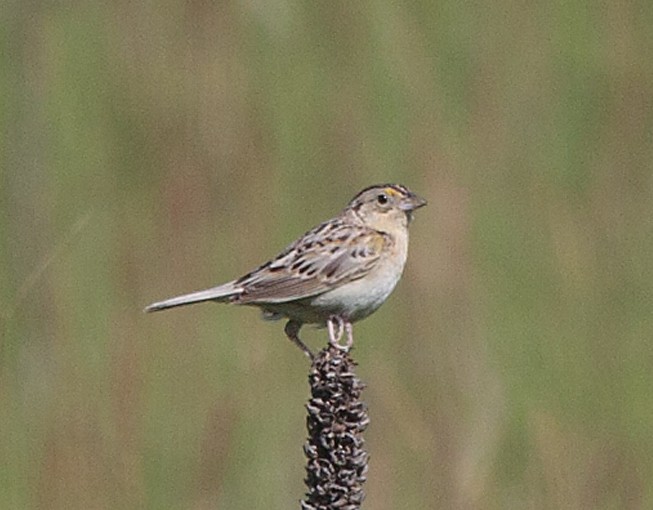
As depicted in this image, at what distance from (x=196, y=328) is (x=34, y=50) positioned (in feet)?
3.23

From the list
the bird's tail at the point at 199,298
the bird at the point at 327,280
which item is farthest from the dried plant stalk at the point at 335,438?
the bird's tail at the point at 199,298

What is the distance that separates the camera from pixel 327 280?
179 inches

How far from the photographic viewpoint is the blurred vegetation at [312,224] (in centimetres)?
452

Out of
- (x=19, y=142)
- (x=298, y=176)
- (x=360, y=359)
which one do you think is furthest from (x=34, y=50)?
(x=360, y=359)

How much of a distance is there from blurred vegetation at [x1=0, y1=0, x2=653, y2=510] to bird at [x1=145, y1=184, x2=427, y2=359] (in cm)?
31

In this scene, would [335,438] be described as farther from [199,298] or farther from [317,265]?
[317,265]

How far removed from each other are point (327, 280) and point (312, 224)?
1038mm

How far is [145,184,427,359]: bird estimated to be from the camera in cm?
445

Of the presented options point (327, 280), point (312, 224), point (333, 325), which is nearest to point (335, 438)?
Answer: point (333, 325)

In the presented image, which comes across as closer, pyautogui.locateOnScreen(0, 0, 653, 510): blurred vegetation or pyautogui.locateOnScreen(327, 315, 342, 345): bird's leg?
pyautogui.locateOnScreen(327, 315, 342, 345): bird's leg

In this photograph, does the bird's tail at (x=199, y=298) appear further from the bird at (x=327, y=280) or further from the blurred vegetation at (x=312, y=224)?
the blurred vegetation at (x=312, y=224)

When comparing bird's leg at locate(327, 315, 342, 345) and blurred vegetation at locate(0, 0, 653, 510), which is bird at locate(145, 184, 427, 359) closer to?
bird's leg at locate(327, 315, 342, 345)

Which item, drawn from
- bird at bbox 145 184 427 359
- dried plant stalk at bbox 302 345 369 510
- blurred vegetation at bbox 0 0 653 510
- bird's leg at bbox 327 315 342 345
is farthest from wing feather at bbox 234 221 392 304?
dried plant stalk at bbox 302 345 369 510

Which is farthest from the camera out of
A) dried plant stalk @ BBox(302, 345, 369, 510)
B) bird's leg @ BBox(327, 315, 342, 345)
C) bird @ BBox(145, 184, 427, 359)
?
bird @ BBox(145, 184, 427, 359)
